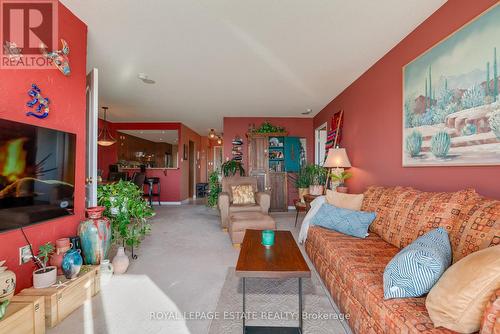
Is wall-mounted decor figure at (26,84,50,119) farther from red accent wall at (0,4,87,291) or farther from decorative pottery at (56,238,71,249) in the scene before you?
decorative pottery at (56,238,71,249)

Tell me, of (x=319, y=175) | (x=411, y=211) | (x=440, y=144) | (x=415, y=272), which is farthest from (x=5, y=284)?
(x=319, y=175)

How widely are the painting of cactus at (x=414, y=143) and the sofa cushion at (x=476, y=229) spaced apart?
0.87m

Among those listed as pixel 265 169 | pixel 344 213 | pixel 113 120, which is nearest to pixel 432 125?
pixel 344 213

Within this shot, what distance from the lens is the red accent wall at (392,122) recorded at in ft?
5.93

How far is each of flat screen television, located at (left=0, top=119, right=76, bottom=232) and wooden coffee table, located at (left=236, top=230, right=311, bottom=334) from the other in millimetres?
1552

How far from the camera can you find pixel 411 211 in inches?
74.7

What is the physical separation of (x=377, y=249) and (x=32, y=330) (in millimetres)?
2428

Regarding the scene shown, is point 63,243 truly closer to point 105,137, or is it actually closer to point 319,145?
point 105,137

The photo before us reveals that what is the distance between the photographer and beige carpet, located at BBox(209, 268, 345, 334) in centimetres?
165

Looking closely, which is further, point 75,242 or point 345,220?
point 345,220

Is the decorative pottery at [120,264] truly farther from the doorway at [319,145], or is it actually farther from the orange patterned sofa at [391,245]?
the doorway at [319,145]

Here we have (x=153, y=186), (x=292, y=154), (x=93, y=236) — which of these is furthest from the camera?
(x=153, y=186)

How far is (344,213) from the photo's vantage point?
2.44 meters

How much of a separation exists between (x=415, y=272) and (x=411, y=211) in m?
0.87
